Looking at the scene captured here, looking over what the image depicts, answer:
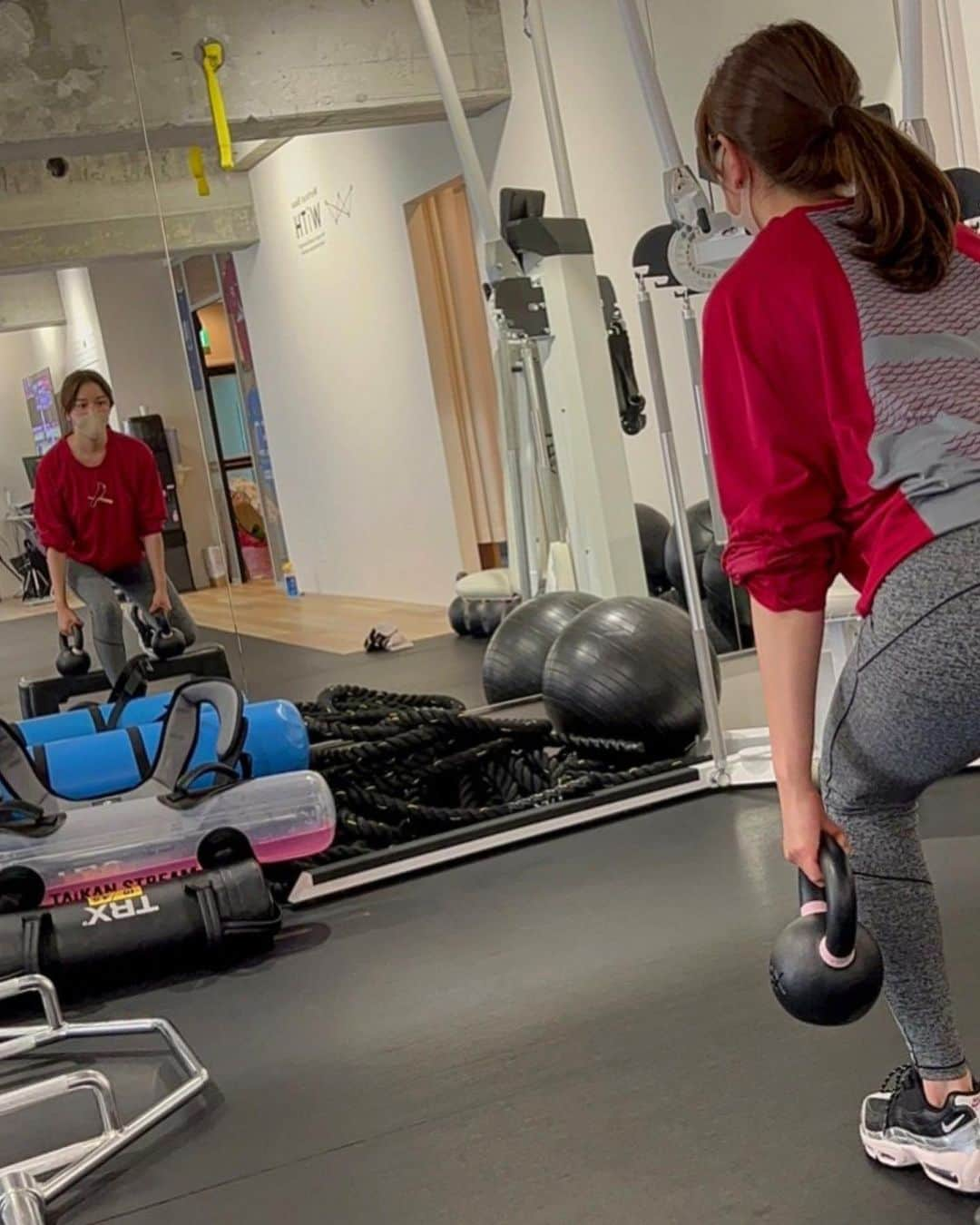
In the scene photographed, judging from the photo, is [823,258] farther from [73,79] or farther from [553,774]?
[73,79]

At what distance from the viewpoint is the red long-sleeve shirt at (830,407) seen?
51.9 inches

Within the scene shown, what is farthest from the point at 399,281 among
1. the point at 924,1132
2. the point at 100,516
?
the point at 924,1132

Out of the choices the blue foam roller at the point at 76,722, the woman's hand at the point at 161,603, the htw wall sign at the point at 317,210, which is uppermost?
the htw wall sign at the point at 317,210

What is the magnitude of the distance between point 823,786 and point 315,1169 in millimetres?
1031

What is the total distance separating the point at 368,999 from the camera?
9.20 ft

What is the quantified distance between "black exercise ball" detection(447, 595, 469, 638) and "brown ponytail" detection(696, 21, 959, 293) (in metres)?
4.05

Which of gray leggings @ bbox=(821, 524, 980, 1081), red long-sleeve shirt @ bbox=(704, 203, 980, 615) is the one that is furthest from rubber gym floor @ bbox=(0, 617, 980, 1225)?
red long-sleeve shirt @ bbox=(704, 203, 980, 615)

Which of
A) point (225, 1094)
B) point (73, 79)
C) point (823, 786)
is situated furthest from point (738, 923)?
point (73, 79)

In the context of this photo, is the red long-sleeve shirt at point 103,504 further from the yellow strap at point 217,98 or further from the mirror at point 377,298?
the yellow strap at point 217,98

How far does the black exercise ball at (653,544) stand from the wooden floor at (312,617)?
30.7 inches

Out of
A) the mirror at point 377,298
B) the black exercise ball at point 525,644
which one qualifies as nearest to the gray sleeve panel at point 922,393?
the black exercise ball at point 525,644

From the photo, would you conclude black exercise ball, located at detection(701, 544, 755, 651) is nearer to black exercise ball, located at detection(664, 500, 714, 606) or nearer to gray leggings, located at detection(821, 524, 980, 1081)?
black exercise ball, located at detection(664, 500, 714, 606)

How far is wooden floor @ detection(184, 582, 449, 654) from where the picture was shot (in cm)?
536

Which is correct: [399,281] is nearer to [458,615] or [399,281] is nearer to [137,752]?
[458,615]
